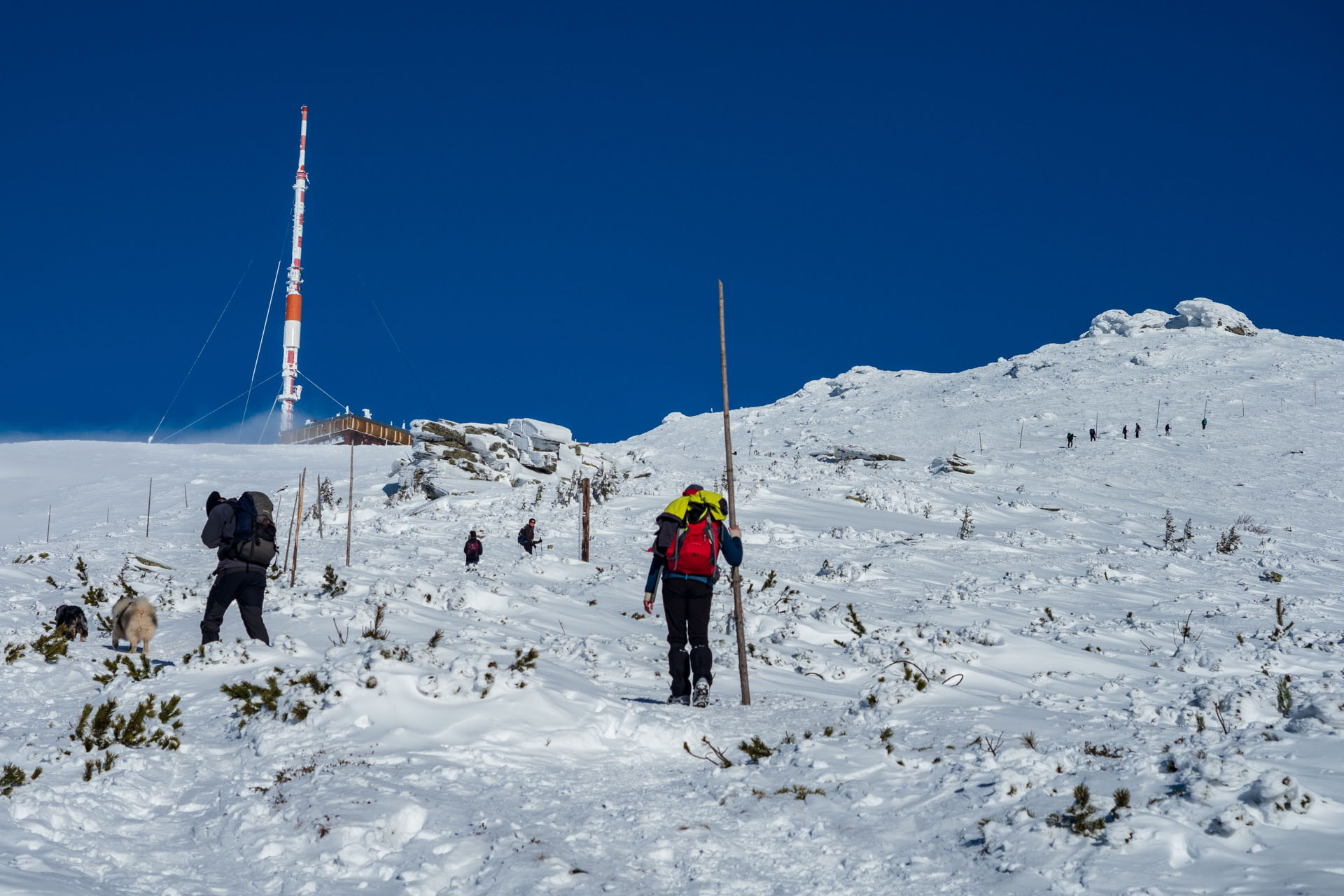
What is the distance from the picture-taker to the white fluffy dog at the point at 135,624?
26.3ft

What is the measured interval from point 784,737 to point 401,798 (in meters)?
2.33

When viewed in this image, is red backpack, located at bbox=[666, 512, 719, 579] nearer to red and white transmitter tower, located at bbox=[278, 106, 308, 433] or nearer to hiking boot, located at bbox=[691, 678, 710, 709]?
hiking boot, located at bbox=[691, 678, 710, 709]

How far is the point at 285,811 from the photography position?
424 centimetres

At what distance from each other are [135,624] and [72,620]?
1313 mm

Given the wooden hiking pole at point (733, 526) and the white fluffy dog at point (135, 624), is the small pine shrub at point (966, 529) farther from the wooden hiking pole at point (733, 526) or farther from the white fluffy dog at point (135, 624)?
the white fluffy dog at point (135, 624)

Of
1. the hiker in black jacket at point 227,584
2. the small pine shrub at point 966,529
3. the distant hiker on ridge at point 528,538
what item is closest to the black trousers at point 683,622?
the hiker in black jacket at point 227,584

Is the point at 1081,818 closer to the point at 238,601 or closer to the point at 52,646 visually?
the point at 238,601

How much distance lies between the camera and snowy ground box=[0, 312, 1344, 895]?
3619 mm

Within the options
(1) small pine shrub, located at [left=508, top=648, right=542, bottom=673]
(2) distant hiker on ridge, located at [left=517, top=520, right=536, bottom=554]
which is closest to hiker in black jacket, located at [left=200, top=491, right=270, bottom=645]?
(1) small pine shrub, located at [left=508, top=648, right=542, bottom=673]

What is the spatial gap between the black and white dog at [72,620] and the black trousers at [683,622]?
614 centimetres

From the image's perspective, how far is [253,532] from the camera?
808cm

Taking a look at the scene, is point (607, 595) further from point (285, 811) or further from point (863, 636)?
point (285, 811)

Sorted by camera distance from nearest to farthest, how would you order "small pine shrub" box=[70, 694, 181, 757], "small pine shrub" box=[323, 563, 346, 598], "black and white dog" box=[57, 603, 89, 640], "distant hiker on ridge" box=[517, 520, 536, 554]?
"small pine shrub" box=[70, 694, 181, 757]
"black and white dog" box=[57, 603, 89, 640]
"small pine shrub" box=[323, 563, 346, 598]
"distant hiker on ridge" box=[517, 520, 536, 554]

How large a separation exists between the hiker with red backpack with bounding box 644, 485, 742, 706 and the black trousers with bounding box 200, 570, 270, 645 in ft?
12.4
